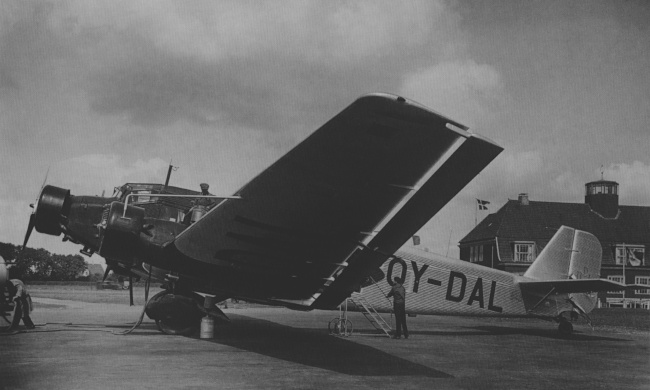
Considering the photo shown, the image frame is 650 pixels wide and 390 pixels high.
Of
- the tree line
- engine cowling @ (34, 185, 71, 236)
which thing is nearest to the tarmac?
engine cowling @ (34, 185, 71, 236)

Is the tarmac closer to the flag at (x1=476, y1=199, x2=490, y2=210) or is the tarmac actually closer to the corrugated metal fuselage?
the corrugated metal fuselage

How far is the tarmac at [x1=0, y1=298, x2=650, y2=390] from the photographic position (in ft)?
20.5

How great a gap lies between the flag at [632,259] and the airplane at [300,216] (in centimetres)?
4650

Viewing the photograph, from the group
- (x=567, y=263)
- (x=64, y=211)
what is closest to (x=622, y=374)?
(x=567, y=263)

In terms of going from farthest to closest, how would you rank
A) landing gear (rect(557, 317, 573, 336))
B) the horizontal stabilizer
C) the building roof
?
1. the building roof
2. landing gear (rect(557, 317, 573, 336))
3. the horizontal stabilizer

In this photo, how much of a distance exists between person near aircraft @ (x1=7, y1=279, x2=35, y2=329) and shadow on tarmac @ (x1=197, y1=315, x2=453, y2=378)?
408 cm

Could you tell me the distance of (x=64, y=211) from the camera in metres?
10.1

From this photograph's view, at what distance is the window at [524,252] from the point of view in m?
46.1

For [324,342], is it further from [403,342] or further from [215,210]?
[215,210]

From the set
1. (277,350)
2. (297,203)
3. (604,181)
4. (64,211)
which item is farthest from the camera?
(604,181)

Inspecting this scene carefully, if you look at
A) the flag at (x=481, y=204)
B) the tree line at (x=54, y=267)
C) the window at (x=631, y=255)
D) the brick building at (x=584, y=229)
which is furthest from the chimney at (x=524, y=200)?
the tree line at (x=54, y=267)

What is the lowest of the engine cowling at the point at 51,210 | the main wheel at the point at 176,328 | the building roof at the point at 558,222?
the main wheel at the point at 176,328

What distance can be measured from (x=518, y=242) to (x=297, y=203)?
43.7m

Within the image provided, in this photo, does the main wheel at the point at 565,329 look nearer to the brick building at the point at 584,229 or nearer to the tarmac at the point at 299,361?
the tarmac at the point at 299,361
